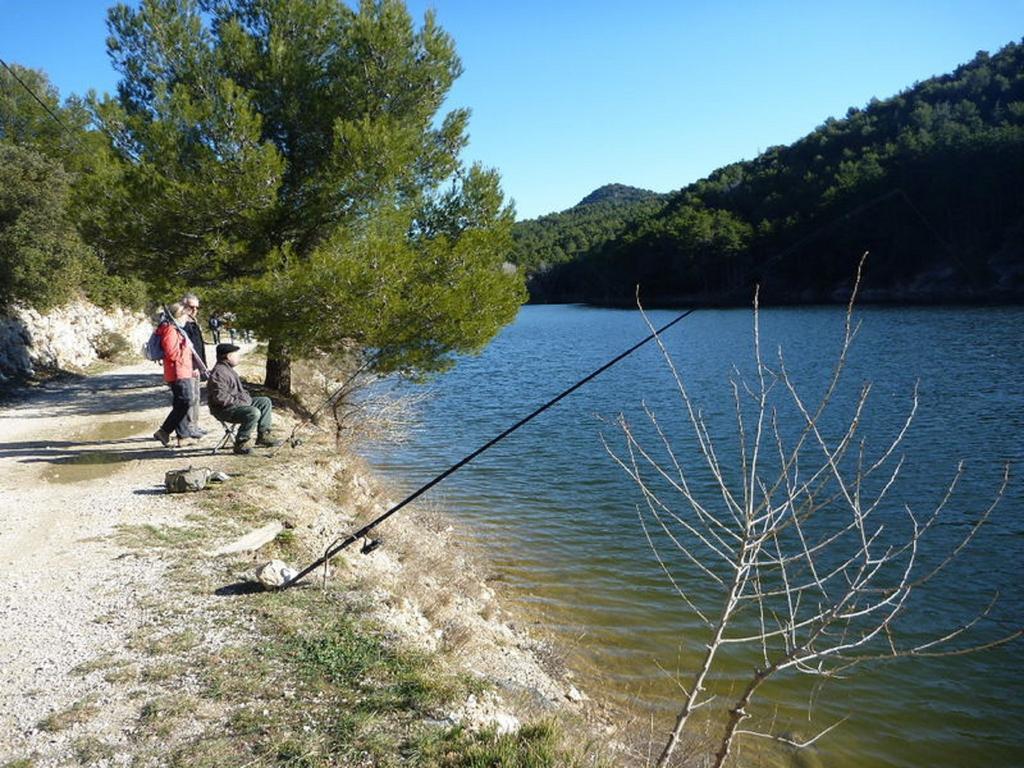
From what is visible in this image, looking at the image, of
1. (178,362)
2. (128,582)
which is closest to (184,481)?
(178,362)

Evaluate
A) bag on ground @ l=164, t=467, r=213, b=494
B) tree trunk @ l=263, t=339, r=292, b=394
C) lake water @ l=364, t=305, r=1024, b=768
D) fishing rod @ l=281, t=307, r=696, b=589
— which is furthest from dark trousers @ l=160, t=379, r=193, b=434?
tree trunk @ l=263, t=339, r=292, b=394

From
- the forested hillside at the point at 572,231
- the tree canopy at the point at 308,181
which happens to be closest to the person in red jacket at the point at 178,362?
the tree canopy at the point at 308,181

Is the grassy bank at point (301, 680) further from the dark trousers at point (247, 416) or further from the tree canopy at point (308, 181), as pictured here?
the tree canopy at point (308, 181)

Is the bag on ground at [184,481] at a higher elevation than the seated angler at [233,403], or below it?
below

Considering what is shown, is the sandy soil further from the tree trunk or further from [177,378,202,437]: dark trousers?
the tree trunk

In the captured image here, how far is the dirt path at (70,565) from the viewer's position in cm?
405

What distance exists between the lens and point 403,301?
1219cm

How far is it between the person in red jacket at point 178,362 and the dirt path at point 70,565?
81 cm

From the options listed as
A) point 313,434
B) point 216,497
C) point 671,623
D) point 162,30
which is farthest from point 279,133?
point 671,623

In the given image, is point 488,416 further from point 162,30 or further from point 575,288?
point 575,288

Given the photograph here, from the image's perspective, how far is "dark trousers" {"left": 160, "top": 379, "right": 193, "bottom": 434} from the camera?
9992mm

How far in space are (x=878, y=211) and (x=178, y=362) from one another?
50.0 meters

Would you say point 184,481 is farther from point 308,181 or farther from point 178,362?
point 308,181

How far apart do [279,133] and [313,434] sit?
19.8 feet
